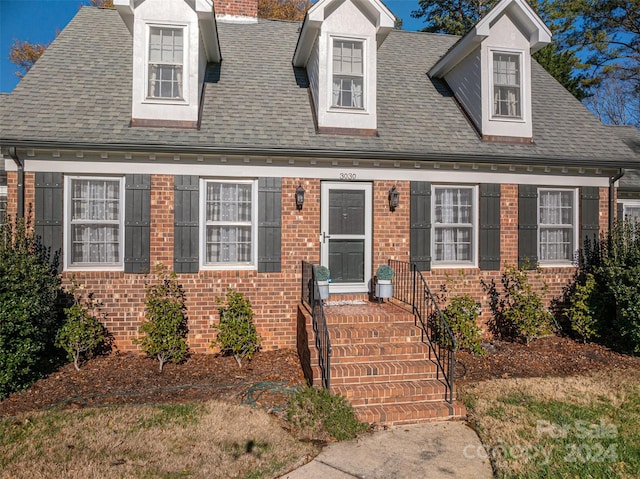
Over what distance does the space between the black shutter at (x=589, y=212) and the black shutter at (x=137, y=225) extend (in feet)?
26.2

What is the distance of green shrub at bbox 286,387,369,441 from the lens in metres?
4.59

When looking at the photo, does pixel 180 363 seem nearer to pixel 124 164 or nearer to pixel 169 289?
pixel 169 289

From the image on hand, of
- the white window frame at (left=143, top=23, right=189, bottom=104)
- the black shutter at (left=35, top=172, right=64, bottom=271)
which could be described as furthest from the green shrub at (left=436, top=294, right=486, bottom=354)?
the black shutter at (left=35, top=172, right=64, bottom=271)

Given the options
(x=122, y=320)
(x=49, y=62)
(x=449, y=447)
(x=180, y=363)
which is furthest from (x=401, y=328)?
(x=49, y=62)

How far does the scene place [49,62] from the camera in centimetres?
819

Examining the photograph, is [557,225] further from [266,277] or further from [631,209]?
[266,277]

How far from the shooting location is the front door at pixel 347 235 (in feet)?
25.0

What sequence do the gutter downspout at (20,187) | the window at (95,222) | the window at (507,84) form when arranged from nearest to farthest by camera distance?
1. the gutter downspout at (20,187)
2. the window at (95,222)
3. the window at (507,84)

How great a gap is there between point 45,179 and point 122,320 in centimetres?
Result: 252

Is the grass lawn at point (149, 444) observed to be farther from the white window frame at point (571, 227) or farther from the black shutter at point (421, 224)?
the white window frame at point (571, 227)

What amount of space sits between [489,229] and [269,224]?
4.07 metres

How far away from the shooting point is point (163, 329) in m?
6.34

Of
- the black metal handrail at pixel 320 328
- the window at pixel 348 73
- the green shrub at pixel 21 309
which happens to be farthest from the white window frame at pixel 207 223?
the window at pixel 348 73

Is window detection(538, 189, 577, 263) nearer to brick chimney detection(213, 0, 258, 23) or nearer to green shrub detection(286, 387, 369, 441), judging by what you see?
green shrub detection(286, 387, 369, 441)
